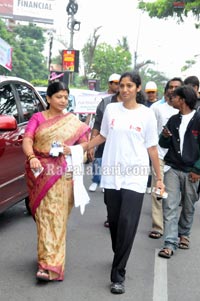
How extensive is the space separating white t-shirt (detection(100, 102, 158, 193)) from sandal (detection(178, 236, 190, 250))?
148cm

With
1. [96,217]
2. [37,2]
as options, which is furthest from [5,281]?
[37,2]

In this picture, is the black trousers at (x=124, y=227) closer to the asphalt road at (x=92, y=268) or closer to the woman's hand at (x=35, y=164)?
the asphalt road at (x=92, y=268)

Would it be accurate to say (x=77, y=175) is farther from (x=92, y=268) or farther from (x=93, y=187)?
(x=93, y=187)

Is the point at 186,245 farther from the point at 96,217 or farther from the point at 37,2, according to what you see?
the point at 37,2

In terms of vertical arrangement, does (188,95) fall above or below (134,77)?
below

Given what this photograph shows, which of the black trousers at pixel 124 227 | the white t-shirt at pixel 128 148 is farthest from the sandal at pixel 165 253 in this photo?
the white t-shirt at pixel 128 148

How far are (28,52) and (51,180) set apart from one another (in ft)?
200

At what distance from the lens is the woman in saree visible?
155 inches

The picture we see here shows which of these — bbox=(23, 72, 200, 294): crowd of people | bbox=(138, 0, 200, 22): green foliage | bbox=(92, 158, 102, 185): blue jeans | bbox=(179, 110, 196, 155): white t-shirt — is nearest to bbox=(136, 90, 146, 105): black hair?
bbox=(23, 72, 200, 294): crowd of people

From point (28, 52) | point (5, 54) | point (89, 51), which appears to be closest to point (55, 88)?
point (5, 54)

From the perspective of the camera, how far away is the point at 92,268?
14.3 feet

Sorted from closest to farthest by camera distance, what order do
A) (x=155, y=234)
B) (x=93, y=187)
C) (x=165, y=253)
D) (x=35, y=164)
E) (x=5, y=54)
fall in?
(x=35, y=164)
(x=165, y=253)
(x=155, y=234)
(x=5, y=54)
(x=93, y=187)

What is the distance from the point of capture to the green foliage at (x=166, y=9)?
19.0 meters

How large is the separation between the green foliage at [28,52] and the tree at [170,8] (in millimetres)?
34491
